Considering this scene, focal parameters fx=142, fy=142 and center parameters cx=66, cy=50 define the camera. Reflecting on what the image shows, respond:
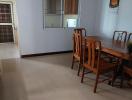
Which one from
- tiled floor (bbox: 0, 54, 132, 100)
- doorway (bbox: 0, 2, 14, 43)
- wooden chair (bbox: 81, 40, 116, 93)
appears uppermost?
doorway (bbox: 0, 2, 14, 43)

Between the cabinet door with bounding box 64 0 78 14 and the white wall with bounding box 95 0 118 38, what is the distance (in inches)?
31.1

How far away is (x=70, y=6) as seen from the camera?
454 cm

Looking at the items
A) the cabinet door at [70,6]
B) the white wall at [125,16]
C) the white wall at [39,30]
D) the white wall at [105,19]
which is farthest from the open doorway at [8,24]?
the white wall at [125,16]

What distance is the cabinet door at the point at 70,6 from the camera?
14.7 ft

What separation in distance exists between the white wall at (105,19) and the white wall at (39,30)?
194mm

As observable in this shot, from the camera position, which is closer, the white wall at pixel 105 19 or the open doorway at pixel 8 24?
the white wall at pixel 105 19

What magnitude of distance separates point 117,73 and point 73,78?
2.93 ft

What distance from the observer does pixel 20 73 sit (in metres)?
3.16

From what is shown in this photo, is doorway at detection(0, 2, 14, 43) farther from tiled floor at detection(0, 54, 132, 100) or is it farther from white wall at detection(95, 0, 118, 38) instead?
white wall at detection(95, 0, 118, 38)

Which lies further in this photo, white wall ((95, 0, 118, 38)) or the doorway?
the doorway

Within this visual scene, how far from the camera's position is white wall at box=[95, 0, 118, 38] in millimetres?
4172

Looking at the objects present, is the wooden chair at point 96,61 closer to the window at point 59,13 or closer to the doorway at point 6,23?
the window at point 59,13

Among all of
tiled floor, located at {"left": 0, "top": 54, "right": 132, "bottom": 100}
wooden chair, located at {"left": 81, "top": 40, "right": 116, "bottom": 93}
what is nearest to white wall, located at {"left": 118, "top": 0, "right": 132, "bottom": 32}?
wooden chair, located at {"left": 81, "top": 40, "right": 116, "bottom": 93}

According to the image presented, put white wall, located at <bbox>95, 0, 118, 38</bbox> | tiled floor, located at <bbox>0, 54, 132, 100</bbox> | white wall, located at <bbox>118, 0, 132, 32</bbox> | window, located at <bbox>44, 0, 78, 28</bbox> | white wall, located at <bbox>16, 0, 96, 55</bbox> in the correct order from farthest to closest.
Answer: window, located at <bbox>44, 0, 78, 28</bbox>
white wall, located at <bbox>95, 0, 118, 38</bbox>
white wall, located at <bbox>16, 0, 96, 55</bbox>
white wall, located at <bbox>118, 0, 132, 32</bbox>
tiled floor, located at <bbox>0, 54, 132, 100</bbox>
